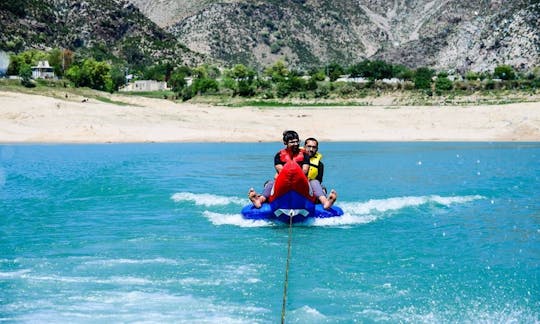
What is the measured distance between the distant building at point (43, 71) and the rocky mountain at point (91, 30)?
25.9 m

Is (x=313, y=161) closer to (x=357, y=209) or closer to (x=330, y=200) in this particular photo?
(x=330, y=200)

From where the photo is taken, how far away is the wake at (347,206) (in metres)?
17.3

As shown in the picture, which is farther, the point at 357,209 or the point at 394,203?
the point at 394,203

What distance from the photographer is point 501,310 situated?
1012cm

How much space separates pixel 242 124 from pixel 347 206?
35343 mm

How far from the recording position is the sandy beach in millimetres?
50656

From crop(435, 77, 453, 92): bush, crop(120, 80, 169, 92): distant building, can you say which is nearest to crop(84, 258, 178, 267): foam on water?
crop(435, 77, 453, 92): bush

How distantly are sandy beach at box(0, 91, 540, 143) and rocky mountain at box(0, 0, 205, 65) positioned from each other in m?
80.5

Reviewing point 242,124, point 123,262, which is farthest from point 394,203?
point 242,124

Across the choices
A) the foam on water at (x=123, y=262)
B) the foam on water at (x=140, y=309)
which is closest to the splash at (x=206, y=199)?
the foam on water at (x=123, y=262)

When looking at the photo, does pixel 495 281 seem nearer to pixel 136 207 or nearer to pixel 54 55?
pixel 136 207

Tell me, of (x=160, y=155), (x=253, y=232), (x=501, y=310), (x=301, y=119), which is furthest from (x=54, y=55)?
(x=501, y=310)

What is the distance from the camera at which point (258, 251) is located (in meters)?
14.1

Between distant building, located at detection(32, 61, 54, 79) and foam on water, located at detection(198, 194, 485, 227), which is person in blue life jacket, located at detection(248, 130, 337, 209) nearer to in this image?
foam on water, located at detection(198, 194, 485, 227)
